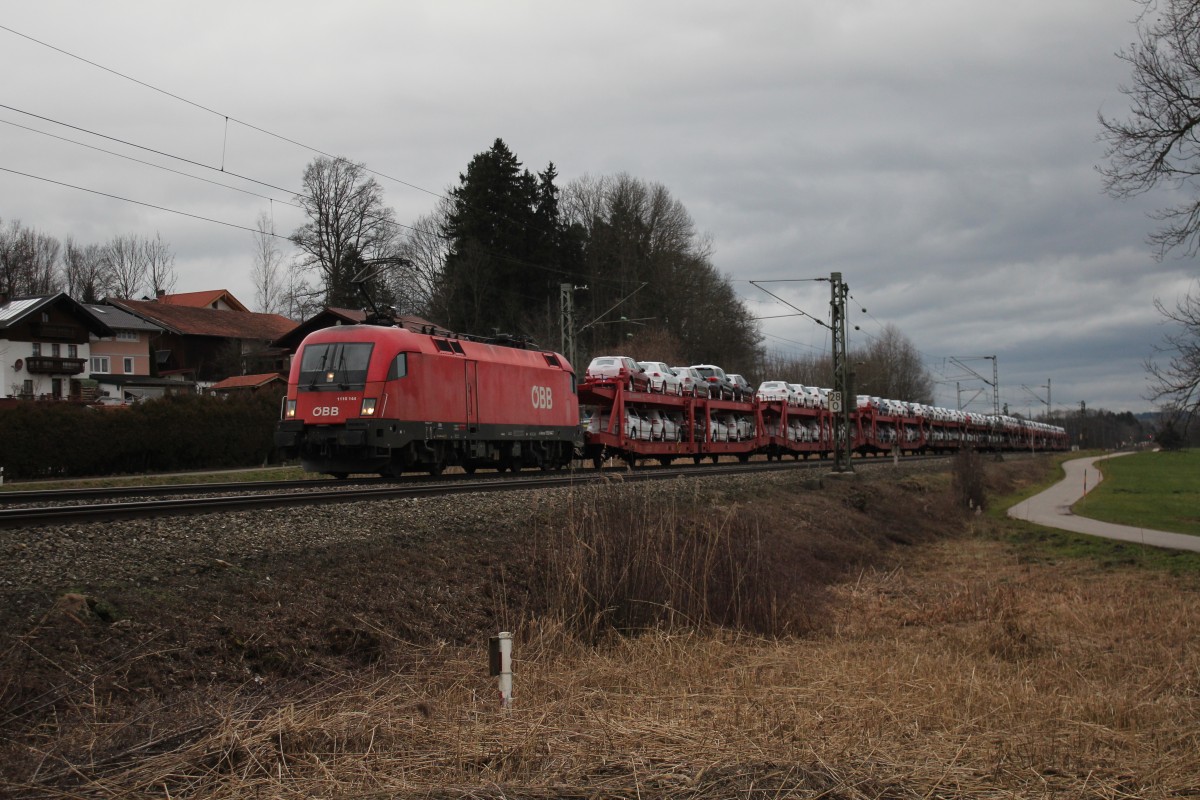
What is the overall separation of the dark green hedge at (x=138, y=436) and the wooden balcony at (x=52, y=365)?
21.6m

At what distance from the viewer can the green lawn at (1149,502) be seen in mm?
27328

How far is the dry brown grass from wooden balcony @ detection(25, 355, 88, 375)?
51395 mm

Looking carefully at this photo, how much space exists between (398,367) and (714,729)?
15.0 meters

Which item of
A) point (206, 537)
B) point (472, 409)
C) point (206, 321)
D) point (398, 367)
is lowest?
point (206, 537)

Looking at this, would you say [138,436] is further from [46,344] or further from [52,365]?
[46,344]

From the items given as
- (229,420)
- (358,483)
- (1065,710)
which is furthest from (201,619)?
(229,420)

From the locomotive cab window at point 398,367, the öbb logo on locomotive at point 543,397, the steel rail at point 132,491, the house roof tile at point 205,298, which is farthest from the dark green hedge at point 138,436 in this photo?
the house roof tile at point 205,298

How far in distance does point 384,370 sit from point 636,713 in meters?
14.2

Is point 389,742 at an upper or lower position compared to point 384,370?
lower

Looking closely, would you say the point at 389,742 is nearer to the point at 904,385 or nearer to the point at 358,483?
the point at 358,483

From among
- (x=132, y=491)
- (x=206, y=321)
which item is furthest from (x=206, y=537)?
(x=206, y=321)

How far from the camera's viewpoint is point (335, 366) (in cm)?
2011

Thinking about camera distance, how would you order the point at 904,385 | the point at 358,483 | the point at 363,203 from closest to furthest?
1. the point at 358,483
2. the point at 363,203
3. the point at 904,385

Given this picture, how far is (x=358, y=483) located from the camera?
19047mm
